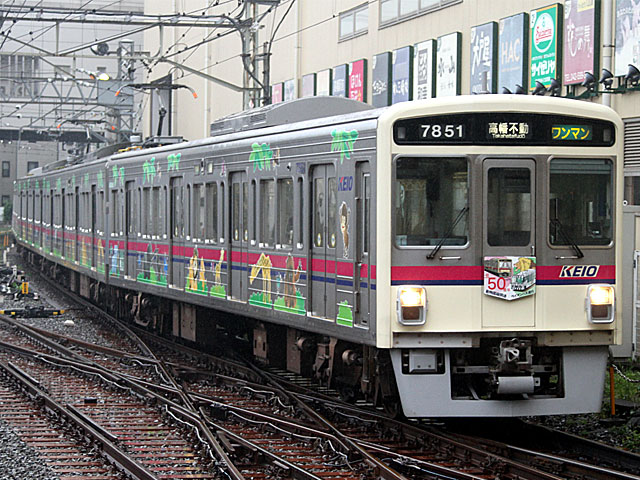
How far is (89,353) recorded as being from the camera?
54.4ft

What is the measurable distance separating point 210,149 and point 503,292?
5746mm

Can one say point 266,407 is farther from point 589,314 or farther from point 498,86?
point 498,86

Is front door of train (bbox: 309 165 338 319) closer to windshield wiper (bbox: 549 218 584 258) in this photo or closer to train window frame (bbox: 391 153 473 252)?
train window frame (bbox: 391 153 473 252)

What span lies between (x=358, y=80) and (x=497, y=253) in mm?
15747

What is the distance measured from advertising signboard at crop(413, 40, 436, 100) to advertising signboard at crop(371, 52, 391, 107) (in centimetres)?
125

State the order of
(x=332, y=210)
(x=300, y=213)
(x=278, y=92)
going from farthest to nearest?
(x=278, y=92), (x=300, y=213), (x=332, y=210)

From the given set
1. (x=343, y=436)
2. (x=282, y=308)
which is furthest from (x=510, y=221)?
(x=282, y=308)

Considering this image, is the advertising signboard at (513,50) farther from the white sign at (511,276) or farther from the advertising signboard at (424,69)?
the white sign at (511,276)

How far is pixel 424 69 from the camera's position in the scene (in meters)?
21.2

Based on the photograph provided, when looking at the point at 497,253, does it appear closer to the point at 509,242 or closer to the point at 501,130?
the point at 509,242

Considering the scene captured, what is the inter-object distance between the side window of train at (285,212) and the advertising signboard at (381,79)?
1156 centimetres

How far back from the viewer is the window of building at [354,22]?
24188 millimetres

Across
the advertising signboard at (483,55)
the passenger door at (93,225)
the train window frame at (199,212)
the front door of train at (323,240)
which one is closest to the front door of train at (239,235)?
the train window frame at (199,212)

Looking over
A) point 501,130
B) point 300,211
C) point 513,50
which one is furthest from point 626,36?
point 501,130
